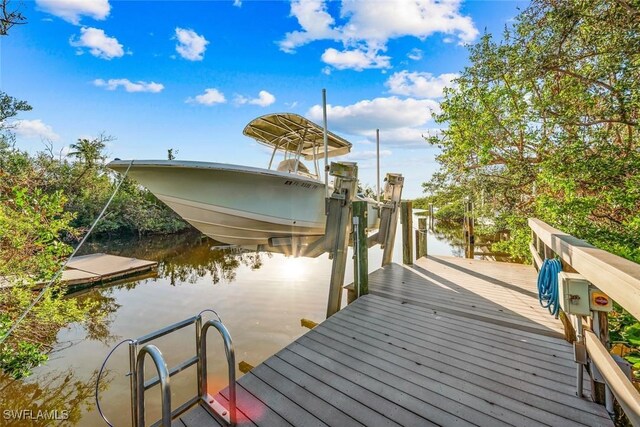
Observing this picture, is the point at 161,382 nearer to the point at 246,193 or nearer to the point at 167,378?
the point at 167,378

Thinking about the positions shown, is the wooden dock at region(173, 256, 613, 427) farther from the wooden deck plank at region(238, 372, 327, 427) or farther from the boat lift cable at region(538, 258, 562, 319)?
the boat lift cable at region(538, 258, 562, 319)

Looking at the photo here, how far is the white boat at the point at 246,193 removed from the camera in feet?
13.6

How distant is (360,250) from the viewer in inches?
171

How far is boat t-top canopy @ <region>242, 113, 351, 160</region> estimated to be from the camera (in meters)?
5.76

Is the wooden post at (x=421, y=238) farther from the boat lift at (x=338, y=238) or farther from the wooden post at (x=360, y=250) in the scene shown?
the wooden post at (x=360, y=250)

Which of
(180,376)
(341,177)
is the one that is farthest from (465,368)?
(180,376)

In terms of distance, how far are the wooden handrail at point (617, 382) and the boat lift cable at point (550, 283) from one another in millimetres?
694

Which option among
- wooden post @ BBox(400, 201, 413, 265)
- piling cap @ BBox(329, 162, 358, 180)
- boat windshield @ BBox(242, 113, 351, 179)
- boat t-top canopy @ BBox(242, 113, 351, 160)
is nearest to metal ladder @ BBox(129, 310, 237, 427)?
piling cap @ BBox(329, 162, 358, 180)

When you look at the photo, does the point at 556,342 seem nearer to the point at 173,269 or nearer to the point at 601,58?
the point at 601,58

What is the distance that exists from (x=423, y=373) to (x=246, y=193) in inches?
140

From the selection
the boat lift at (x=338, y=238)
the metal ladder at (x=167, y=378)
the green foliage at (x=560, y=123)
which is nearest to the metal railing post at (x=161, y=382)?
the metal ladder at (x=167, y=378)

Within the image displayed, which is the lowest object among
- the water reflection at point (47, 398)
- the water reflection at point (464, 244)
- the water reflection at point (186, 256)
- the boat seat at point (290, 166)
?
the water reflection at point (47, 398)

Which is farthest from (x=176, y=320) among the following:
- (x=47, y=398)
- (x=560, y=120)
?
(x=560, y=120)

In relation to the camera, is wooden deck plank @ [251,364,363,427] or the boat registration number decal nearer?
wooden deck plank @ [251,364,363,427]
